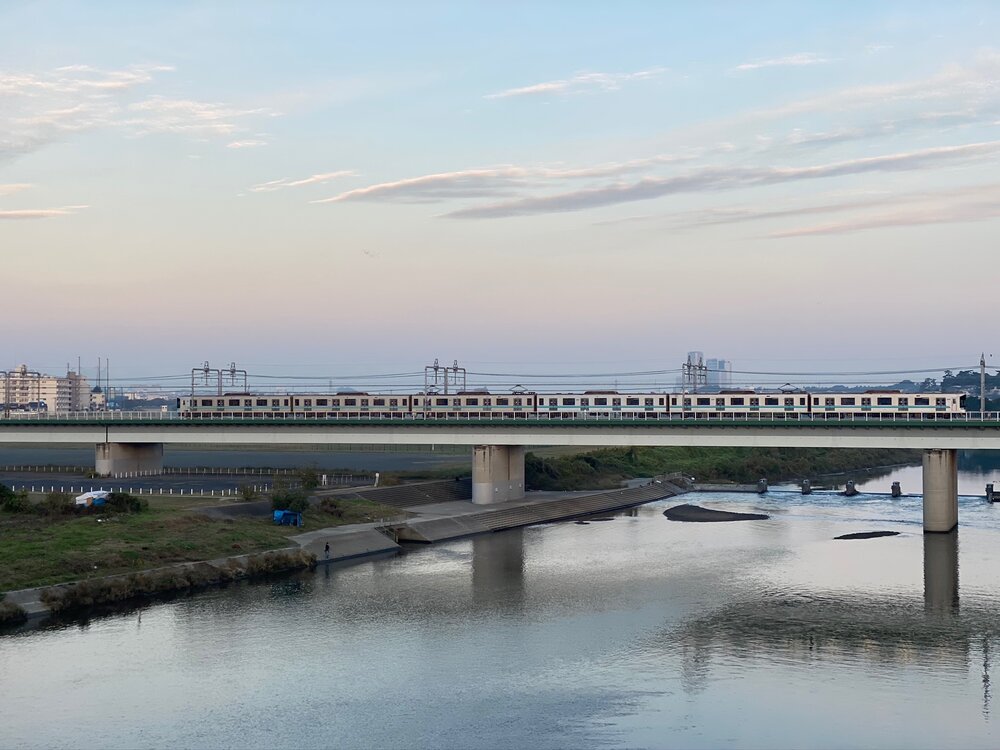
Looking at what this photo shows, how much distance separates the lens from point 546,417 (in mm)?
119375

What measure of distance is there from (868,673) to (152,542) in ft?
158

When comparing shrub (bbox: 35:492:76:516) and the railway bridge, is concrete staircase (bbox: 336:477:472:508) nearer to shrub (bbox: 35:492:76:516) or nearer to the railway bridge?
the railway bridge

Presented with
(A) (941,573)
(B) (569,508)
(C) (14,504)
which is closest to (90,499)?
(C) (14,504)

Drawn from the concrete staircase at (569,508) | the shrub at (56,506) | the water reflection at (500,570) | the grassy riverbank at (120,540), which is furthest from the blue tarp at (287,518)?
the concrete staircase at (569,508)

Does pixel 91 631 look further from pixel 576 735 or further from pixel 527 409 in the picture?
pixel 527 409

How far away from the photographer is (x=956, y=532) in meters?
98.5

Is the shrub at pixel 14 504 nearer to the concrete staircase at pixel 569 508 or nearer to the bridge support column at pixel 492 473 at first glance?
the concrete staircase at pixel 569 508

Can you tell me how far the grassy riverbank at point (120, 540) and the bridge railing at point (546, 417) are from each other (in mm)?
22502

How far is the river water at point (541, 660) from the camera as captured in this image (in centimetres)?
4309

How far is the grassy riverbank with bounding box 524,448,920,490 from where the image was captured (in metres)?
139

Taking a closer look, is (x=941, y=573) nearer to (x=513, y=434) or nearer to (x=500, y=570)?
(x=500, y=570)

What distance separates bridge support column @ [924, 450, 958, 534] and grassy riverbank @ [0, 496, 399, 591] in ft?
165

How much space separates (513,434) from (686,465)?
67.4 m

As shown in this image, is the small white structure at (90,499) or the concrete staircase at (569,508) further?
the concrete staircase at (569,508)
